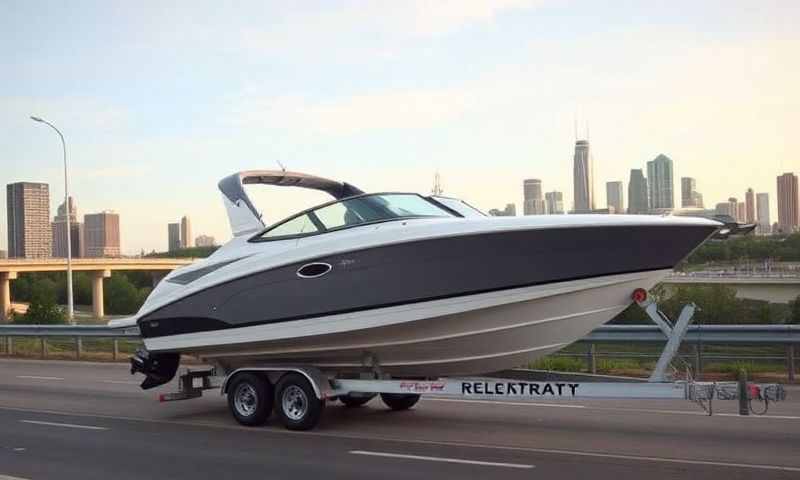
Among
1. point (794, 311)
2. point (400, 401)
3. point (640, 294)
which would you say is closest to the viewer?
point (640, 294)

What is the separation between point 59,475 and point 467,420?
17.1 ft

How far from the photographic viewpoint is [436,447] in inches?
371

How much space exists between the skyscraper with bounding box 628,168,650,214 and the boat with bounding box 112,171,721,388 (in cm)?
119

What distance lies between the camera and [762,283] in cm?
2911

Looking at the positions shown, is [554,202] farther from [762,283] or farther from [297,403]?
[762,283]

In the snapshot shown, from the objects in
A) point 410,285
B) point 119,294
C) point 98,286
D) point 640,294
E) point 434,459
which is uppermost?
point 410,285

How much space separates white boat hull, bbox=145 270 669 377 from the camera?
30.0ft

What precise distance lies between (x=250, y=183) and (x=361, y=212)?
114 inches

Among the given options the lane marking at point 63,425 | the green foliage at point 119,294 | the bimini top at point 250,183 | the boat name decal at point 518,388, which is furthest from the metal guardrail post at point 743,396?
the green foliage at point 119,294

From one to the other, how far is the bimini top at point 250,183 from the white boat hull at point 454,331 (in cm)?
164

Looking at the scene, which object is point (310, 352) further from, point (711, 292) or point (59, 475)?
point (711, 292)

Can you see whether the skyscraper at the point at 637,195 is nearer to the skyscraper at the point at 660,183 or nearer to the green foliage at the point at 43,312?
the skyscraper at the point at 660,183

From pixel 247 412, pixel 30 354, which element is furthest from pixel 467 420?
pixel 30 354

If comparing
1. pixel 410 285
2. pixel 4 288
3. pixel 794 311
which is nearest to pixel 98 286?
pixel 4 288
